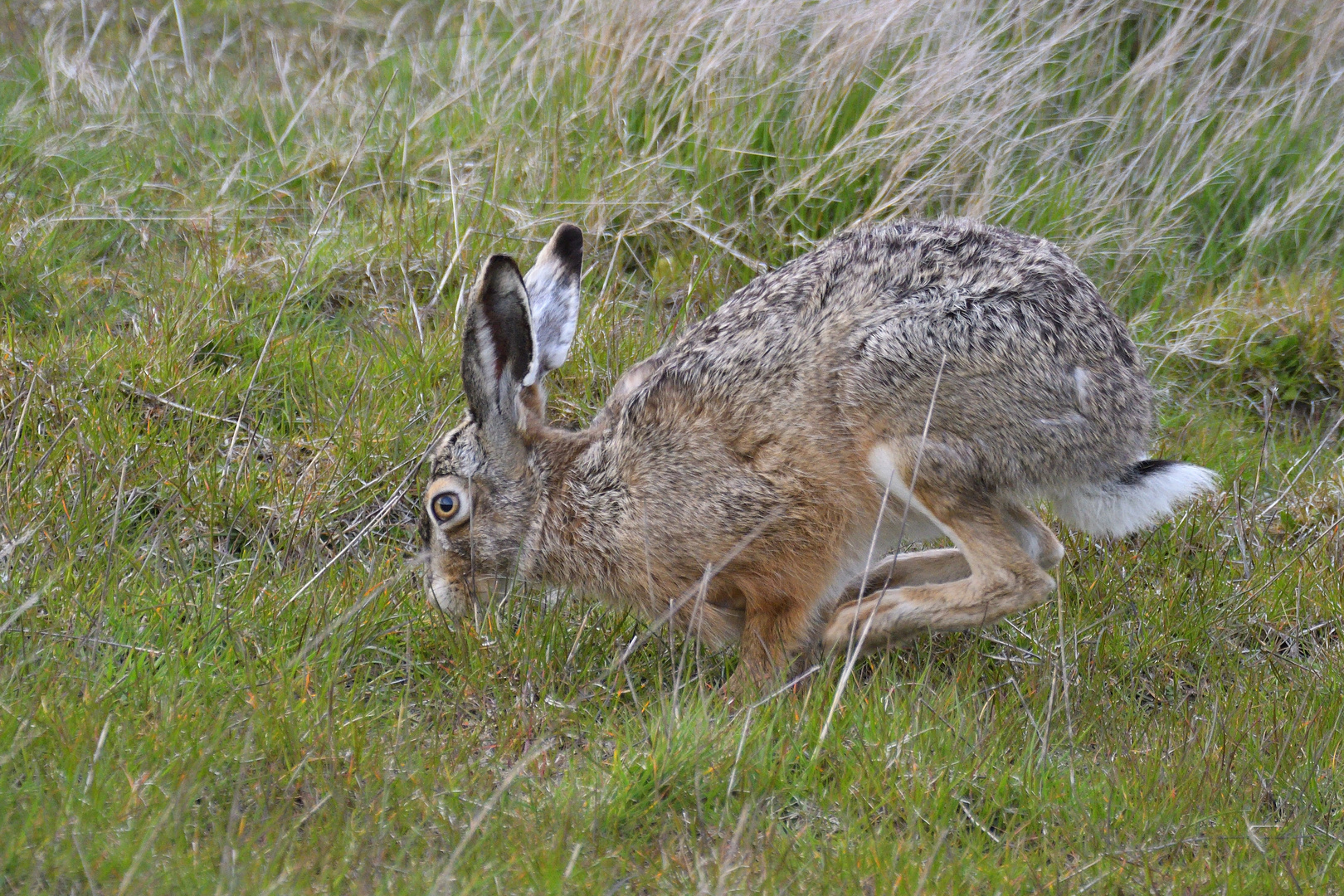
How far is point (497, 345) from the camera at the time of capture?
192 inches

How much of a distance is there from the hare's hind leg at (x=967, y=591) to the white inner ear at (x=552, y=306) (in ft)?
4.71

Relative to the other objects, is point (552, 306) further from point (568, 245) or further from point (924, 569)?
point (924, 569)

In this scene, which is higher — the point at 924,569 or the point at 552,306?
the point at 552,306

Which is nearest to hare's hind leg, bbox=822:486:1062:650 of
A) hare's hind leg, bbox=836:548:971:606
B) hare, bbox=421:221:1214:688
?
hare, bbox=421:221:1214:688

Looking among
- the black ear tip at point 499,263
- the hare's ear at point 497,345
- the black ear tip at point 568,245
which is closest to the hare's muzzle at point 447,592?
the hare's ear at point 497,345

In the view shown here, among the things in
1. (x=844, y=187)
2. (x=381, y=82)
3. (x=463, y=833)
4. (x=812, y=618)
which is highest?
(x=381, y=82)

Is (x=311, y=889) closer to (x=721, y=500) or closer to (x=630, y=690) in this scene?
(x=630, y=690)

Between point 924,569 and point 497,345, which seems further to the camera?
point 924,569

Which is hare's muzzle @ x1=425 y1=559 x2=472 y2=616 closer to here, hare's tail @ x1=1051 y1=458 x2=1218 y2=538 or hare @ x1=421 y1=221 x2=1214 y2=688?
hare @ x1=421 y1=221 x2=1214 y2=688

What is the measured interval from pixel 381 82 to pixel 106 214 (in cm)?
191

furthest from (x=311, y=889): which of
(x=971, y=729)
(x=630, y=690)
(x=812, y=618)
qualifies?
(x=812, y=618)

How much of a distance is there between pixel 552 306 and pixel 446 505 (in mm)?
845

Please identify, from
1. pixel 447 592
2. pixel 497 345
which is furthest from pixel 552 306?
pixel 447 592

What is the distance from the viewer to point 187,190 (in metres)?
6.86
